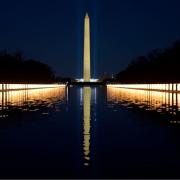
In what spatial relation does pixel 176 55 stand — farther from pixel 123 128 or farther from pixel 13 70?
pixel 123 128

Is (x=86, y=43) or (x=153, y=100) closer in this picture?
(x=153, y=100)

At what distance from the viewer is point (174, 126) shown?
1359cm

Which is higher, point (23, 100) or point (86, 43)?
point (86, 43)

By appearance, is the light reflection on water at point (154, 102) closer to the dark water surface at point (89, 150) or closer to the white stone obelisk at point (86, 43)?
the dark water surface at point (89, 150)

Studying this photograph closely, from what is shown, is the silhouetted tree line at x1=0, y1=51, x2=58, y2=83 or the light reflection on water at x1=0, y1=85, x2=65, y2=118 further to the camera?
the silhouetted tree line at x1=0, y1=51, x2=58, y2=83

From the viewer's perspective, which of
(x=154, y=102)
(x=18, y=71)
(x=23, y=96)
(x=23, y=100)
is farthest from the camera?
(x=18, y=71)

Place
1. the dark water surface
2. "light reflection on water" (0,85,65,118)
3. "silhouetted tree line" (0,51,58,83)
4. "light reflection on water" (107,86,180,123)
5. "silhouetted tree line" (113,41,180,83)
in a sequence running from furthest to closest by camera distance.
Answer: "silhouetted tree line" (0,51,58,83), "silhouetted tree line" (113,41,180,83), "light reflection on water" (0,85,65,118), "light reflection on water" (107,86,180,123), the dark water surface

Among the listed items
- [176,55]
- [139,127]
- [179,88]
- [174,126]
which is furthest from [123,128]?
[176,55]

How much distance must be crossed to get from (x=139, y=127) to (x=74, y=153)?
16.5 ft

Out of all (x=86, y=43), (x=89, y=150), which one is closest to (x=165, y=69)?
(x=86, y=43)

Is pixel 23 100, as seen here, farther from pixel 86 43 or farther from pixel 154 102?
pixel 86 43

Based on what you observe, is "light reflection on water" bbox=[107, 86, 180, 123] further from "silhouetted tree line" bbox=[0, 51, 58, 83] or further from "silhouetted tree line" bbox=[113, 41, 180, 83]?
"silhouetted tree line" bbox=[0, 51, 58, 83]

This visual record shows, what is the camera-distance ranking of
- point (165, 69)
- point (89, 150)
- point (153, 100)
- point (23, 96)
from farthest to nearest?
point (165, 69) < point (23, 96) < point (153, 100) < point (89, 150)

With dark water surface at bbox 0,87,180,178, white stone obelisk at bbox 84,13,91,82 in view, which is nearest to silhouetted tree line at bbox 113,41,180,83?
white stone obelisk at bbox 84,13,91,82
